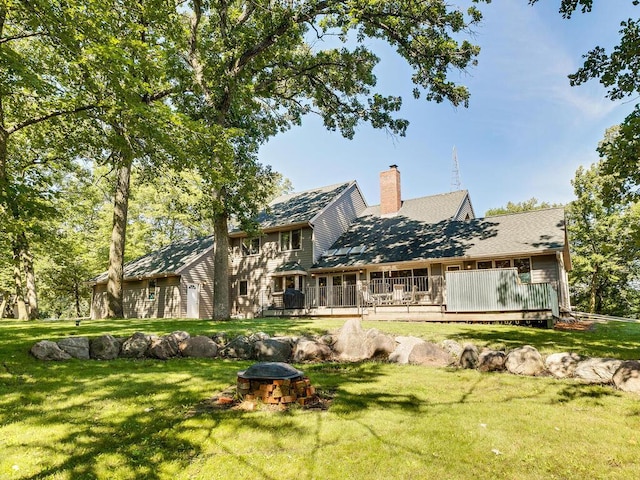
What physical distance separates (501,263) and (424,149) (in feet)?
36.8

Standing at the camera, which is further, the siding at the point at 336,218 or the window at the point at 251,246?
the window at the point at 251,246

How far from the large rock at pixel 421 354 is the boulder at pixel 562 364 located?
5.75 ft

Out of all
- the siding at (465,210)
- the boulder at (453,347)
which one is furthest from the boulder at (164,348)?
the siding at (465,210)

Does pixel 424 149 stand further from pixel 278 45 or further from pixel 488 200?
pixel 488 200

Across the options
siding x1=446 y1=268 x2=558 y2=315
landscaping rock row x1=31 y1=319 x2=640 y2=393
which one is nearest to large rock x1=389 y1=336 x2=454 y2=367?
landscaping rock row x1=31 y1=319 x2=640 y2=393

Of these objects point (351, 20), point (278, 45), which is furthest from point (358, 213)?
point (351, 20)

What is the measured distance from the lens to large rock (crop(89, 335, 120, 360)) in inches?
332

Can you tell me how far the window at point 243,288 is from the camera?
964 inches

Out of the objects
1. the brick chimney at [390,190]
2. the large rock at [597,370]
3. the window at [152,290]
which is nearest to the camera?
the large rock at [597,370]

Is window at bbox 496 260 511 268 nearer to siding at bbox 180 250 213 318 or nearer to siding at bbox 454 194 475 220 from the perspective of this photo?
siding at bbox 454 194 475 220

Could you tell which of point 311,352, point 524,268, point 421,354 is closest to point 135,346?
point 311,352

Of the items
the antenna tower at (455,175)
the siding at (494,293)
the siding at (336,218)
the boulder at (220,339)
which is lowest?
the boulder at (220,339)

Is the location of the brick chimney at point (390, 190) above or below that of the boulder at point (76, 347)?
above

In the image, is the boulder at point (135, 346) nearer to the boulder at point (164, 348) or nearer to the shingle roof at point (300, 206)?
the boulder at point (164, 348)
